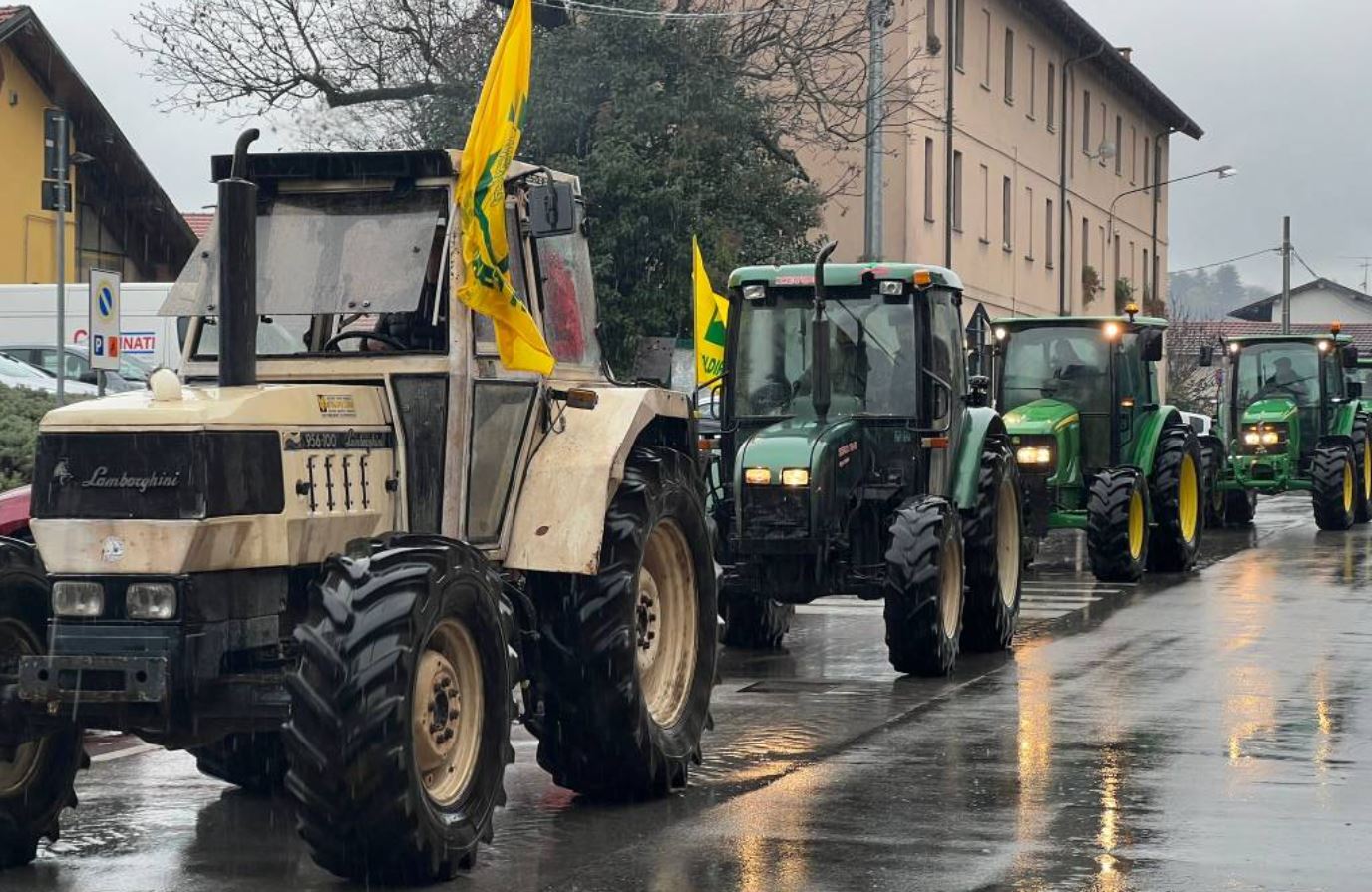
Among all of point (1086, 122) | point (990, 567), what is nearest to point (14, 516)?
point (990, 567)

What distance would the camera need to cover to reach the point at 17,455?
16922 mm

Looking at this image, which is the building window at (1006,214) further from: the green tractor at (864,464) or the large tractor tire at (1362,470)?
the green tractor at (864,464)

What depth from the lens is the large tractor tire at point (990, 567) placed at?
13.7m

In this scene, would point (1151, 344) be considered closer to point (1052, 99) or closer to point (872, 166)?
point (872, 166)

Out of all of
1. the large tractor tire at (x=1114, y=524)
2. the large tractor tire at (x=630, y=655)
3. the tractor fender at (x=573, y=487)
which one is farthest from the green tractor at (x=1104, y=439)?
the tractor fender at (x=573, y=487)

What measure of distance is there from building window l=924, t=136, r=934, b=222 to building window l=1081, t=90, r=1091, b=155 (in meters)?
14.5

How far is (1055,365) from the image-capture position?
20.3m

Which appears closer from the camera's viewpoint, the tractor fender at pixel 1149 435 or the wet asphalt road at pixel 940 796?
the wet asphalt road at pixel 940 796

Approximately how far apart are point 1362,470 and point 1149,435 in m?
8.10

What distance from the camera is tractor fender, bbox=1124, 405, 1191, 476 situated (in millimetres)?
20141

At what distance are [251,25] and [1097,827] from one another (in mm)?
23801

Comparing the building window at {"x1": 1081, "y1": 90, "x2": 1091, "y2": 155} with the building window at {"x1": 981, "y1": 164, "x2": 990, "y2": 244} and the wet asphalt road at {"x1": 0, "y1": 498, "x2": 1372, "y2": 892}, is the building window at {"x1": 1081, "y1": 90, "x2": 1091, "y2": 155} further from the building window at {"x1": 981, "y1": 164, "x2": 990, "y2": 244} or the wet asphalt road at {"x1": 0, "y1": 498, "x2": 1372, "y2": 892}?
the wet asphalt road at {"x1": 0, "y1": 498, "x2": 1372, "y2": 892}

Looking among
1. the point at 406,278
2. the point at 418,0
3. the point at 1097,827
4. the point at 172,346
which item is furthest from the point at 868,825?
the point at 418,0

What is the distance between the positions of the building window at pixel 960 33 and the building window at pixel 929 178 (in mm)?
1674
